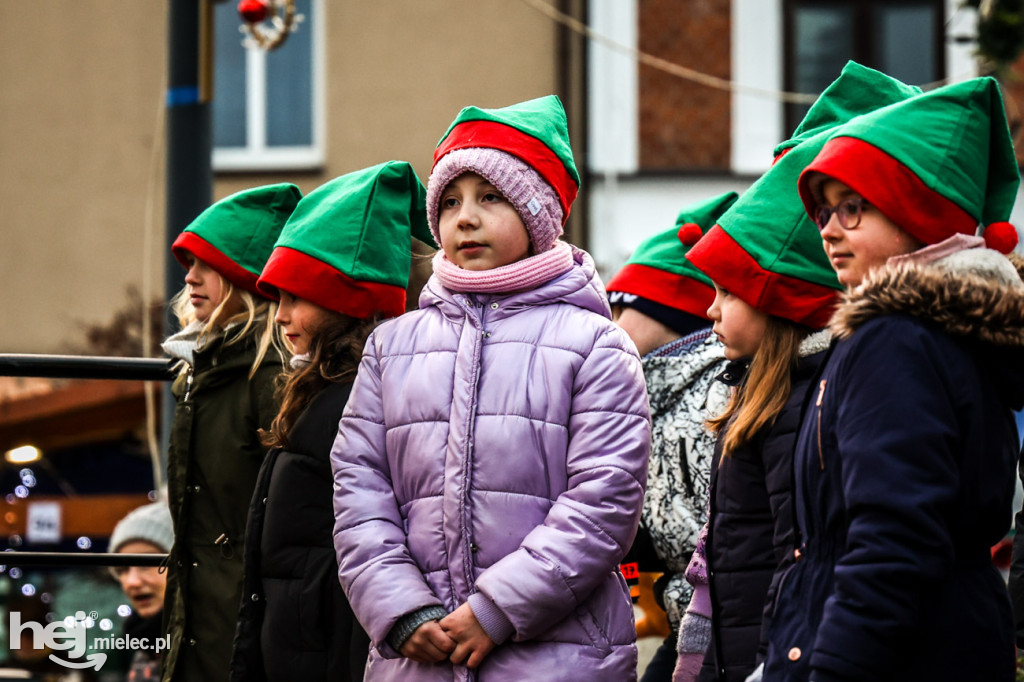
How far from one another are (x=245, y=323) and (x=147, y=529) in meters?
1.71

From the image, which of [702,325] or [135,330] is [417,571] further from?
[135,330]

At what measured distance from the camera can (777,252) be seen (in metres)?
3.01

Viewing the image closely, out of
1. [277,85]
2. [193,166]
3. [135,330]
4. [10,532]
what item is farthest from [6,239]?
[193,166]

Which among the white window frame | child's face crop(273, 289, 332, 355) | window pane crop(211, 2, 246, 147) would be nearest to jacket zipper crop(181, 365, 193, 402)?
child's face crop(273, 289, 332, 355)

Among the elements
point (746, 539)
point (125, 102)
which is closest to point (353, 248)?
point (746, 539)

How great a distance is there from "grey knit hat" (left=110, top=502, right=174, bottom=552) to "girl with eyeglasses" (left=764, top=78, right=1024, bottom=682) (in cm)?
330

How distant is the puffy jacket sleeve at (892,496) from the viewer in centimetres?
205

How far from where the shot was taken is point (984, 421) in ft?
7.20

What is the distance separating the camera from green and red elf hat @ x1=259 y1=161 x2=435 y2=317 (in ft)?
11.2

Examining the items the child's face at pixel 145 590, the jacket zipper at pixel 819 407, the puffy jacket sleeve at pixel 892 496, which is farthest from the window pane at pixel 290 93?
the puffy jacket sleeve at pixel 892 496

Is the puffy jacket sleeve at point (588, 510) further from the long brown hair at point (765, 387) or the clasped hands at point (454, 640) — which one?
the long brown hair at point (765, 387)

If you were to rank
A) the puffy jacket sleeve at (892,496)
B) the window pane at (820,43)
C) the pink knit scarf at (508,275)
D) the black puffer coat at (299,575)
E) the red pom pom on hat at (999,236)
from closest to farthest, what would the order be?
the puffy jacket sleeve at (892,496) → the red pom pom on hat at (999,236) → the pink knit scarf at (508,275) → the black puffer coat at (299,575) → the window pane at (820,43)

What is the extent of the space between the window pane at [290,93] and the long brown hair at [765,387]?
897 cm

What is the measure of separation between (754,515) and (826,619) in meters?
0.77
